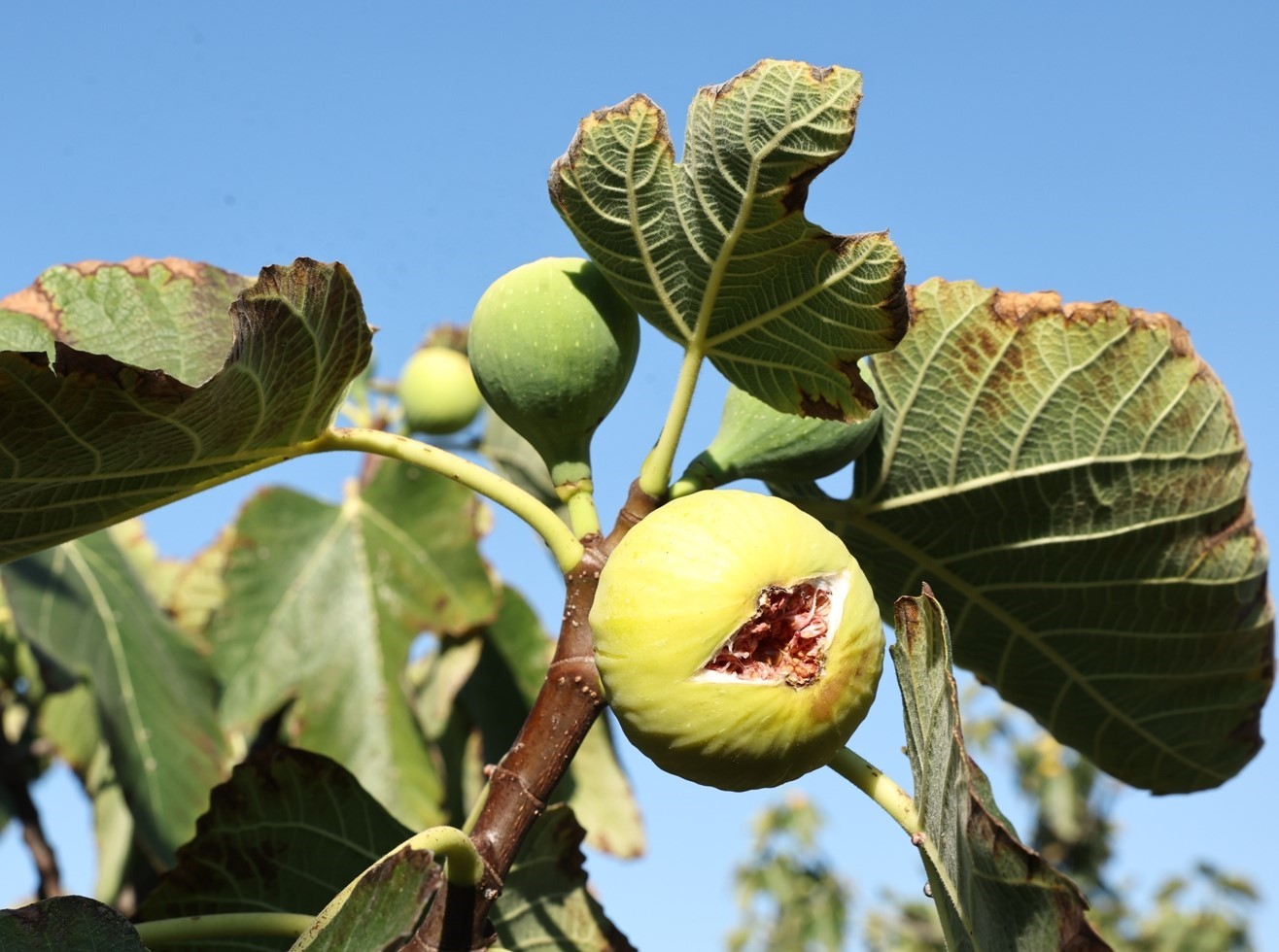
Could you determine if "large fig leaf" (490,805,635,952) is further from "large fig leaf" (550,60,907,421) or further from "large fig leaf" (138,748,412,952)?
"large fig leaf" (550,60,907,421)

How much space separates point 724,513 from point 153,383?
1.55 feet

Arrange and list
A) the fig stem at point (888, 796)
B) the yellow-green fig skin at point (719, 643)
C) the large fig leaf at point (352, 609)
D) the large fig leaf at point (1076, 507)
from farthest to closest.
Result: the large fig leaf at point (352, 609) → the large fig leaf at point (1076, 507) → the fig stem at point (888, 796) → the yellow-green fig skin at point (719, 643)

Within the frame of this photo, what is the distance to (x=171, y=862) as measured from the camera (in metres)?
2.02

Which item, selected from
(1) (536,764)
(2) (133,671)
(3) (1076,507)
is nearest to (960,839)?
(1) (536,764)

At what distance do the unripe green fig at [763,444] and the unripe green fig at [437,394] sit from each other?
176 centimetres

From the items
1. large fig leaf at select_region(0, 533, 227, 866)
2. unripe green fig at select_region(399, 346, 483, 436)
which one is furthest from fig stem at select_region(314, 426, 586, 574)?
unripe green fig at select_region(399, 346, 483, 436)

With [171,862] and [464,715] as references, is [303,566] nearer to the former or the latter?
[464,715]

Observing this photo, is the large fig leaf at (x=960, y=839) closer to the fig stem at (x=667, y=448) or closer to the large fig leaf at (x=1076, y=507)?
the fig stem at (x=667, y=448)

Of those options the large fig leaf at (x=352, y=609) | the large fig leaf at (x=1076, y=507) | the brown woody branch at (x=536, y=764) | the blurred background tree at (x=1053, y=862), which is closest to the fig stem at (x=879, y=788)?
the brown woody branch at (x=536, y=764)

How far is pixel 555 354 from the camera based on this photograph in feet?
4.15

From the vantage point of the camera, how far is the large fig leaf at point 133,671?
2.11m

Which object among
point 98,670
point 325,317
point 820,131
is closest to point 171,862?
point 98,670

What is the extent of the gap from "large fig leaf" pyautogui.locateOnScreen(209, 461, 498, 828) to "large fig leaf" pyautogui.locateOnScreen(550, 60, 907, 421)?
4.05ft

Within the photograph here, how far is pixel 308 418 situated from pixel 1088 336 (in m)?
0.84
